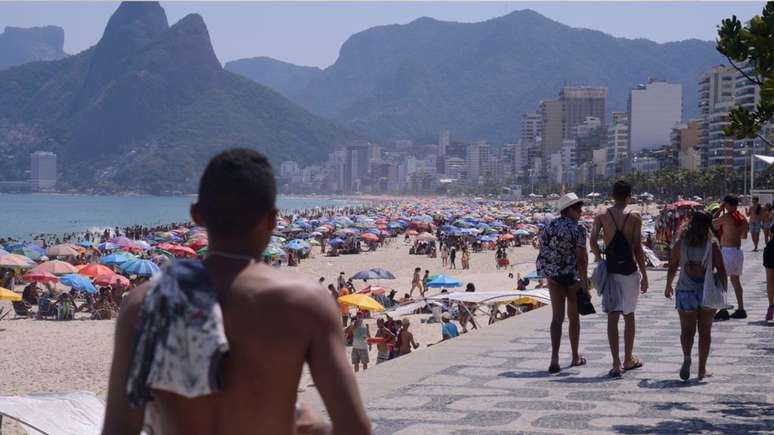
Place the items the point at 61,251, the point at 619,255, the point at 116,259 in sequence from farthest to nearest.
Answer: the point at 61,251 < the point at 116,259 < the point at 619,255

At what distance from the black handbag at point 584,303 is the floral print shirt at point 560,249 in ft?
0.32

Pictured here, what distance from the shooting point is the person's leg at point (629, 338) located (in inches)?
261

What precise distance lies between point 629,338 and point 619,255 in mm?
595

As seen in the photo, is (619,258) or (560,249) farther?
(560,249)

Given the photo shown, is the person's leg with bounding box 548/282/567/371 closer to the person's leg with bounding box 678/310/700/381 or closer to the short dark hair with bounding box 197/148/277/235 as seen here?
the person's leg with bounding box 678/310/700/381

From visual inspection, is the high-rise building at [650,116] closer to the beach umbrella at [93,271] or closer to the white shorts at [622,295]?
the beach umbrella at [93,271]

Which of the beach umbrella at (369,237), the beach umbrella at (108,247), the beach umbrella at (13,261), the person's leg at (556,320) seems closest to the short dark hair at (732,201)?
the person's leg at (556,320)

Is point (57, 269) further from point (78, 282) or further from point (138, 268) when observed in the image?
point (78, 282)

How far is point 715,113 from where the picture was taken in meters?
121

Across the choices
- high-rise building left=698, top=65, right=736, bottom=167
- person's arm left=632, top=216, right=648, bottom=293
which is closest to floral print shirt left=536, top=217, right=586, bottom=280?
person's arm left=632, top=216, right=648, bottom=293

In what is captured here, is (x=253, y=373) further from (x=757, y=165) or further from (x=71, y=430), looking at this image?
(x=757, y=165)

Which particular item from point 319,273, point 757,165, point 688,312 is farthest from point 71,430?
point 757,165

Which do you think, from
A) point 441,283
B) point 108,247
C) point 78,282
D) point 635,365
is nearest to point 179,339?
point 635,365

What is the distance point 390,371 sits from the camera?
6.82 metres
